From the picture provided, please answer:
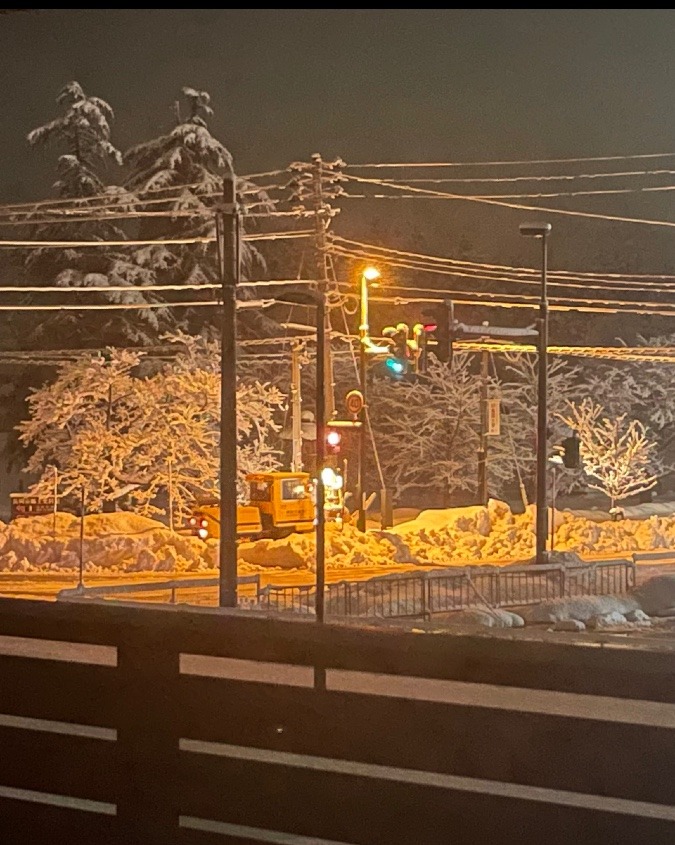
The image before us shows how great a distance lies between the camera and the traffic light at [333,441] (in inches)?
136

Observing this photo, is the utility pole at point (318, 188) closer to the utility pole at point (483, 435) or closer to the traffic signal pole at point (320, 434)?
the traffic signal pole at point (320, 434)

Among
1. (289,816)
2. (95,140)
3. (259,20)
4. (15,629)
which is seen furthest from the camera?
(95,140)

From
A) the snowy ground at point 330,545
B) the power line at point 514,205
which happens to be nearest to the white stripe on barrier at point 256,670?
the snowy ground at point 330,545

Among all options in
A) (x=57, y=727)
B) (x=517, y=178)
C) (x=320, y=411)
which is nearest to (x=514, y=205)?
(x=517, y=178)

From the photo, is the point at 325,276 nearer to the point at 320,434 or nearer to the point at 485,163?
the point at 320,434

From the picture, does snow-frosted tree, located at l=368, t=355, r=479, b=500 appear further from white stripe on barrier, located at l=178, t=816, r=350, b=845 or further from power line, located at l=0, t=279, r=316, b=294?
white stripe on barrier, located at l=178, t=816, r=350, b=845

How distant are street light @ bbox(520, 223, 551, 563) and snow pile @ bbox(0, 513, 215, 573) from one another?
122 centimetres

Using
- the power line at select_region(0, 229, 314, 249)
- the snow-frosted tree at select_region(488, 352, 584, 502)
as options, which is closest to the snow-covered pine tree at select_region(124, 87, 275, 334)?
the power line at select_region(0, 229, 314, 249)

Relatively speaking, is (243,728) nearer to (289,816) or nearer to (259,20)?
(289,816)

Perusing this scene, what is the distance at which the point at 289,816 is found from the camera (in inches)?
72.7

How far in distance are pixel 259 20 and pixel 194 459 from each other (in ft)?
5.15

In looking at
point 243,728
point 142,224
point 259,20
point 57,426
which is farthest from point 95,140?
point 243,728

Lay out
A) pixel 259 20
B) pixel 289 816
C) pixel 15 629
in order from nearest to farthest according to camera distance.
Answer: pixel 289 816
pixel 15 629
pixel 259 20

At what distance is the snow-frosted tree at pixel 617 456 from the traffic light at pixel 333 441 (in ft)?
2.75
